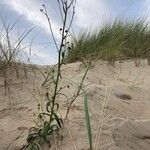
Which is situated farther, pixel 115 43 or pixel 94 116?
pixel 115 43

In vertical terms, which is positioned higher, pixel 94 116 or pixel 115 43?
pixel 115 43

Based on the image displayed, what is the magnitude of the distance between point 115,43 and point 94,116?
259cm

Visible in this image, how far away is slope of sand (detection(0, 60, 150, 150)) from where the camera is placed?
2.31 meters

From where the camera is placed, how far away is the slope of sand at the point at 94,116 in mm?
2311

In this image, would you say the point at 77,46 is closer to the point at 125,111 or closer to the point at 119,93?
the point at 119,93

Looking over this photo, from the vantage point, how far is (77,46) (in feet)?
18.1

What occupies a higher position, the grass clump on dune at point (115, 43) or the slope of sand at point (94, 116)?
the grass clump on dune at point (115, 43)

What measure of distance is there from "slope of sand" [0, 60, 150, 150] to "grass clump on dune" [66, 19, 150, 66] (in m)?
0.86

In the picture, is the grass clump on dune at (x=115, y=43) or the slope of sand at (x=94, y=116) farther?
the grass clump on dune at (x=115, y=43)

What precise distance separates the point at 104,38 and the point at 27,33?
79.9 inches

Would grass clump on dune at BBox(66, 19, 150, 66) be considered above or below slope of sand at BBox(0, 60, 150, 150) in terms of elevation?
above

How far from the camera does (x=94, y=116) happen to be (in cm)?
266

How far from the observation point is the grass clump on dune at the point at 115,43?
4.98 meters

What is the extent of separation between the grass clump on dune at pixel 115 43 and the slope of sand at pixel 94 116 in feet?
2.82
